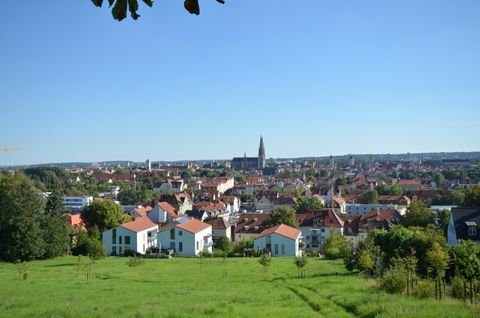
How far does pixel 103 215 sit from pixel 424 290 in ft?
155

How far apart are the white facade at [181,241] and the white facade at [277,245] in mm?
6804

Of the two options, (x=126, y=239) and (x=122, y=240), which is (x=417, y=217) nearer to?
(x=126, y=239)

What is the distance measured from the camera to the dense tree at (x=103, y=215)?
5959cm

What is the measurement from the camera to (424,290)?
19422mm

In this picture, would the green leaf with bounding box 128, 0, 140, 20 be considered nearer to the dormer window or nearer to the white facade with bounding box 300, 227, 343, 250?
the dormer window

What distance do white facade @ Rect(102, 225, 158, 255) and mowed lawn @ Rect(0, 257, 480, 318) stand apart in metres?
14.9

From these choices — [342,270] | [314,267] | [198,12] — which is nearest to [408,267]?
[342,270]

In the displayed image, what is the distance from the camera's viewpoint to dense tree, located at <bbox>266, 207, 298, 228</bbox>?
202 ft

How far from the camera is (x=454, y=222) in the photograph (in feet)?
132

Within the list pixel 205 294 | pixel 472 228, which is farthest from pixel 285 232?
pixel 205 294

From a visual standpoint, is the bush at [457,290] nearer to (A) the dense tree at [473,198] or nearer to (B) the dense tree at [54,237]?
(B) the dense tree at [54,237]

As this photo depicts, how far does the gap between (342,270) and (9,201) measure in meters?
33.9

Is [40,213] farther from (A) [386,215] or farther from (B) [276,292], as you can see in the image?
(A) [386,215]

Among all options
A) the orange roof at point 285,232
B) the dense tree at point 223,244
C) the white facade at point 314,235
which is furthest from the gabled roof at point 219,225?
the orange roof at point 285,232
